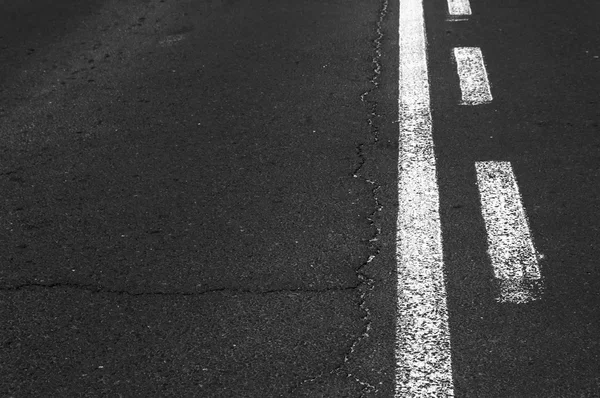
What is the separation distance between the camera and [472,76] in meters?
7.16

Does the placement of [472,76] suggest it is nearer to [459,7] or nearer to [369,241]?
[459,7]

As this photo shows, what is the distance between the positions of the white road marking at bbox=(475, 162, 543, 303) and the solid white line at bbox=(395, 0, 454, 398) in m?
0.27

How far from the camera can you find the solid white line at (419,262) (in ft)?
12.7

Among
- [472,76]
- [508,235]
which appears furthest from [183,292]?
[472,76]

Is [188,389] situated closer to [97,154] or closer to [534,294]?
[534,294]

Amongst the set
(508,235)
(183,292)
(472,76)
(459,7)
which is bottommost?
(459,7)

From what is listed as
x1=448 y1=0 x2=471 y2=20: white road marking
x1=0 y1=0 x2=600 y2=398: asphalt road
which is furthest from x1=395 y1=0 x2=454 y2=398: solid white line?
Answer: x1=448 y1=0 x2=471 y2=20: white road marking

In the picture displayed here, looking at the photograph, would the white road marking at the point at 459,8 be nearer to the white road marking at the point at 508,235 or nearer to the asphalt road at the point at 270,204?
the asphalt road at the point at 270,204

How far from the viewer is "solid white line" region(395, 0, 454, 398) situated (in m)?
3.88

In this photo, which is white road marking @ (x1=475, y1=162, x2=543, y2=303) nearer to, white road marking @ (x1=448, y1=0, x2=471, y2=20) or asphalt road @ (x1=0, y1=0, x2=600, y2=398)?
asphalt road @ (x1=0, y1=0, x2=600, y2=398)

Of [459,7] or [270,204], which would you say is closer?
[270,204]

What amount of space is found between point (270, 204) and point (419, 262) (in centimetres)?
106

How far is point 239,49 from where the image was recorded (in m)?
8.06

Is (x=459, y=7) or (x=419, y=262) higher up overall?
(x=419, y=262)
